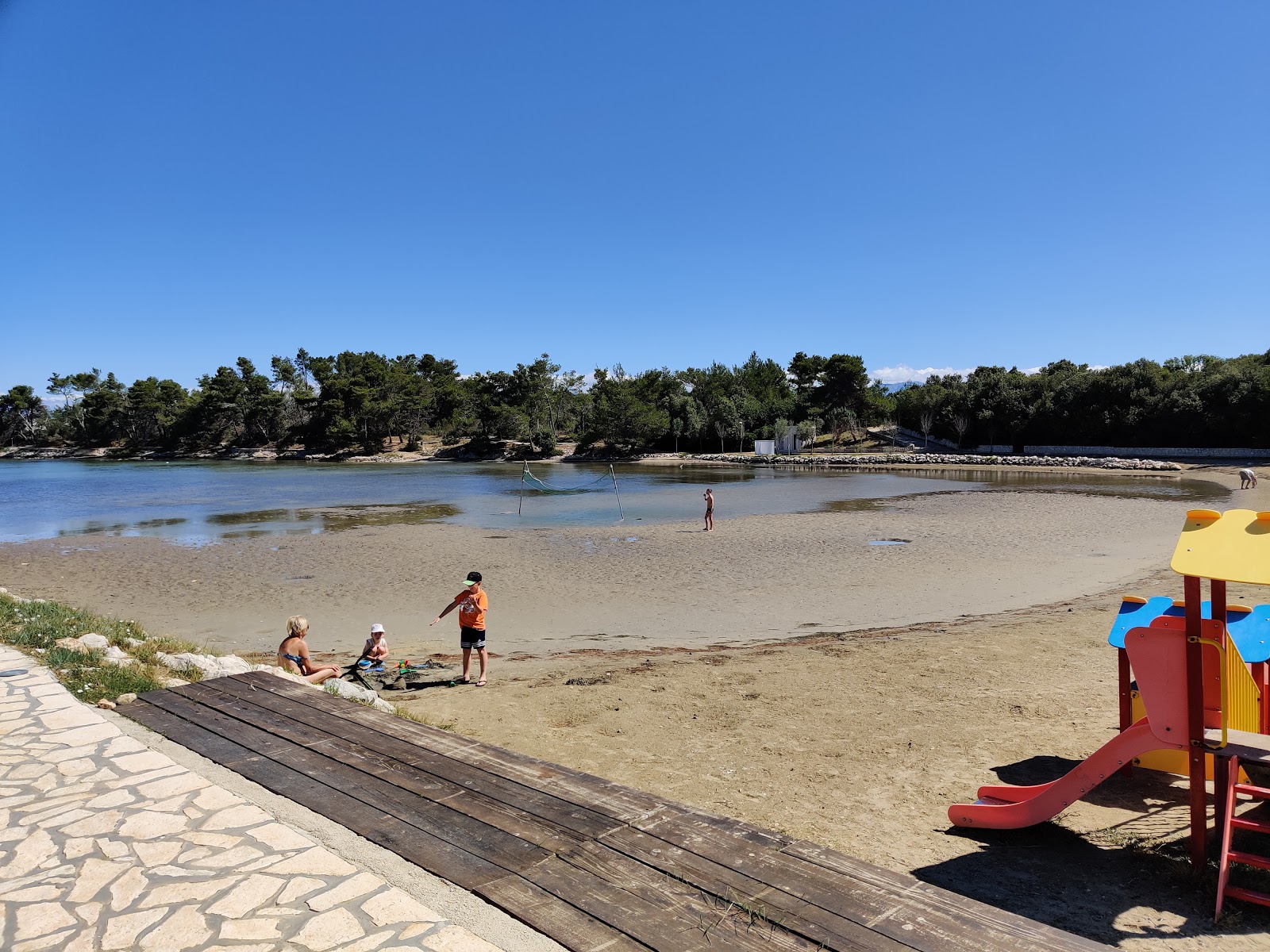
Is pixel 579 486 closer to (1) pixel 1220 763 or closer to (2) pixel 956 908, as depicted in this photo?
(1) pixel 1220 763

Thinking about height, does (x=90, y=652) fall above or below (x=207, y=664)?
above

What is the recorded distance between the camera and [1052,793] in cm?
447

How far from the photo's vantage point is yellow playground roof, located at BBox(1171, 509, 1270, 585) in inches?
137

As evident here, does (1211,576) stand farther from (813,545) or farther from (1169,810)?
(813,545)

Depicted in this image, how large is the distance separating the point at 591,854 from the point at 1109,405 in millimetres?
72803

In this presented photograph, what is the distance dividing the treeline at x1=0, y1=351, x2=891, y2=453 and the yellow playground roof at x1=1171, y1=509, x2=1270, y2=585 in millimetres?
77482

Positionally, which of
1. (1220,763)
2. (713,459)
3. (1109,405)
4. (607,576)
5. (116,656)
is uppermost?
(1109,405)

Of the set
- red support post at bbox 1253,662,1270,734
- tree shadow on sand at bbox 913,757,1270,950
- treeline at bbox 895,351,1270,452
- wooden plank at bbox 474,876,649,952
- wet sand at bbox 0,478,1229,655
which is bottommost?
wet sand at bbox 0,478,1229,655

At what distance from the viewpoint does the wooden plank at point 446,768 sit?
3805 mm

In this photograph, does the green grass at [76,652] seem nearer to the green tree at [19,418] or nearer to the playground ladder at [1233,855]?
the playground ladder at [1233,855]

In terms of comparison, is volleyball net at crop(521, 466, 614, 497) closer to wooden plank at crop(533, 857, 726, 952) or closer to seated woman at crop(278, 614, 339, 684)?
seated woman at crop(278, 614, 339, 684)

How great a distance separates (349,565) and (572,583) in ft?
20.4

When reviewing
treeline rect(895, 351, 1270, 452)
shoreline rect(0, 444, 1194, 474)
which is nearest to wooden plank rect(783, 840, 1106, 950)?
shoreline rect(0, 444, 1194, 474)

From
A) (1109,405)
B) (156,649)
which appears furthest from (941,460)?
(156,649)
